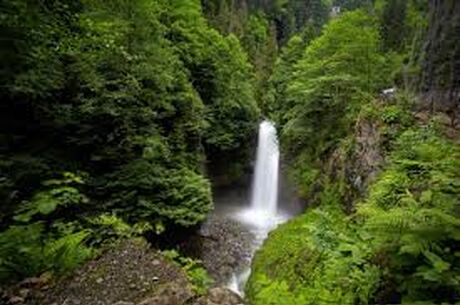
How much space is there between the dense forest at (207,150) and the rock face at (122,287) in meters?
0.14

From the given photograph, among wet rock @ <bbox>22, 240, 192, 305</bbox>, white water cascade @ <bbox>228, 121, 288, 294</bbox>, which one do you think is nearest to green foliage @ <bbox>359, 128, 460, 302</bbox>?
wet rock @ <bbox>22, 240, 192, 305</bbox>

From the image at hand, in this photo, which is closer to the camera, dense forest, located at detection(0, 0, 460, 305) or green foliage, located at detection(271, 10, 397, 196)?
dense forest, located at detection(0, 0, 460, 305)

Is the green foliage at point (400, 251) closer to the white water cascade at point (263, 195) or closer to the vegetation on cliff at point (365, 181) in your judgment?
the vegetation on cliff at point (365, 181)

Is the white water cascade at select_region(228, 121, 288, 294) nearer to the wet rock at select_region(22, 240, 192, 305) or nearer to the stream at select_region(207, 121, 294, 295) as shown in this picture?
the stream at select_region(207, 121, 294, 295)

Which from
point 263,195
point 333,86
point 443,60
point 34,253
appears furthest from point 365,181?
point 263,195

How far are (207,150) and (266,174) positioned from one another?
5.56 metres

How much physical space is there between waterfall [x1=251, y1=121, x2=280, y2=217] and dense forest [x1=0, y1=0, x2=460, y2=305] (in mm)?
1071

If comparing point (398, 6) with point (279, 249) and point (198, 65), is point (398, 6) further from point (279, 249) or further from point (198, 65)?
point (279, 249)

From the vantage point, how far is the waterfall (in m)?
29.2

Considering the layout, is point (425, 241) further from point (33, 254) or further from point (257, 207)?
point (257, 207)

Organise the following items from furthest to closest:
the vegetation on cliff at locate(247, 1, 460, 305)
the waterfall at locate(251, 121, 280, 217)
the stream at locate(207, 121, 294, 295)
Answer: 1. the waterfall at locate(251, 121, 280, 217)
2. the stream at locate(207, 121, 294, 295)
3. the vegetation on cliff at locate(247, 1, 460, 305)

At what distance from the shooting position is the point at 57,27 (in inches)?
266

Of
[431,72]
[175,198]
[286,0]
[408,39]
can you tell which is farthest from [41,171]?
[286,0]

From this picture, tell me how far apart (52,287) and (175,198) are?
341 inches
